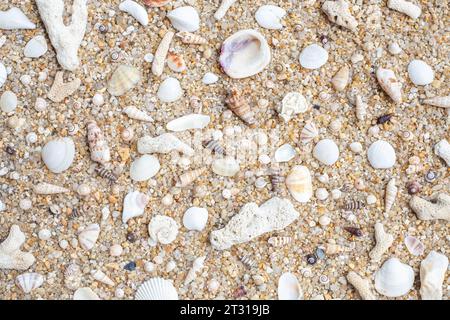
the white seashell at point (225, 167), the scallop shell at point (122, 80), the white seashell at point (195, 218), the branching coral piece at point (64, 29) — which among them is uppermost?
the branching coral piece at point (64, 29)

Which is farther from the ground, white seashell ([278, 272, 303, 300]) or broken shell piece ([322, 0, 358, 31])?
A: broken shell piece ([322, 0, 358, 31])

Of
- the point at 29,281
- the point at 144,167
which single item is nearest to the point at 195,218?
the point at 144,167

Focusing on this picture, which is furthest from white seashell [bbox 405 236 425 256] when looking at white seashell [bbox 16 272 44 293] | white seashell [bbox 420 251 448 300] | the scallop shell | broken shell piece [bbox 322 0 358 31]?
white seashell [bbox 16 272 44 293]

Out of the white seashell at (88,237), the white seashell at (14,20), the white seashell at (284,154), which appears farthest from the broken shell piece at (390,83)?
the white seashell at (14,20)

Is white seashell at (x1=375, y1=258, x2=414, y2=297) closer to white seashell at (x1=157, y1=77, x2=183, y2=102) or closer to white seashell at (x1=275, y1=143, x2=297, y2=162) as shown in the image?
white seashell at (x1=275, y1=143, x2=297, y2=162)

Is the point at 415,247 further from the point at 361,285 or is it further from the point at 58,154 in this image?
the point at 58,154

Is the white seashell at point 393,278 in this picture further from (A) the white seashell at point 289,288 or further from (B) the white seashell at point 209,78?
(B) the white seashell at point 209,78
